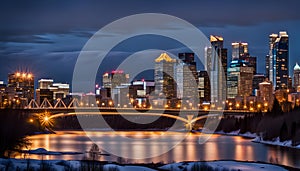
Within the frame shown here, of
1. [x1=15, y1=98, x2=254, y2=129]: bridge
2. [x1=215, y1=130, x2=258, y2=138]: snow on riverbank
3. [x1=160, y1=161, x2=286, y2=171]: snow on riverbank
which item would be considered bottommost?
[x1=215, y1=130, x2=258, y2=138]: snow on riverbank

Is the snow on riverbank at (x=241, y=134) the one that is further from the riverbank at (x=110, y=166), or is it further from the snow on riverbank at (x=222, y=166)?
the riverbank at (x=110, y=166)

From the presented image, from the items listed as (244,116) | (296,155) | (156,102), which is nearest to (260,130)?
(244,116)

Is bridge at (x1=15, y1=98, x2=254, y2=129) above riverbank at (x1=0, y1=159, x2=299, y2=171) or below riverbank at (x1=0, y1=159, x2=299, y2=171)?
above

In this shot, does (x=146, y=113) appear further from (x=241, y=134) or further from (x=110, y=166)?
(x=110, y=166)

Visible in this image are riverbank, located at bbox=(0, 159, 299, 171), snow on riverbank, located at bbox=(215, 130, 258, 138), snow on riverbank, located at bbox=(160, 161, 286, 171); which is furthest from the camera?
snow on riverbank, located at bbox=(215, 130, 258, 138)

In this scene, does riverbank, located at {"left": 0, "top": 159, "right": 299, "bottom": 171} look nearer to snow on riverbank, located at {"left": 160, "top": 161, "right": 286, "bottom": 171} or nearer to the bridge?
snow on riverbank, located at {"left": 160, "top": 161, "right": 286, "bottom": 171}

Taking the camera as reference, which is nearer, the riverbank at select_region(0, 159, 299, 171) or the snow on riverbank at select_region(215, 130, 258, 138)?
the riverbank at select_region(0, 159, 299, 171)

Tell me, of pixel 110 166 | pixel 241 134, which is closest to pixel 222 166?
pixel 110 166

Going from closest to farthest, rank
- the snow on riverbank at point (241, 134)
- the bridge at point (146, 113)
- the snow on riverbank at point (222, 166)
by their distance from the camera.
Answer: the snow on riverbank at point (222, 166) < the snow on riverbank at point (241, 134) < the bridge at point (146, 113)

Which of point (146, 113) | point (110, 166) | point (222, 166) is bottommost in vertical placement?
point (222, 166)

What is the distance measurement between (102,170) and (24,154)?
60.7 feet

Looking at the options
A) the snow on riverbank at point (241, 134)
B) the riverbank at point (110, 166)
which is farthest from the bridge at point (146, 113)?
the riverbank at point (110, 166)

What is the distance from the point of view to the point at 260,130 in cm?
8869

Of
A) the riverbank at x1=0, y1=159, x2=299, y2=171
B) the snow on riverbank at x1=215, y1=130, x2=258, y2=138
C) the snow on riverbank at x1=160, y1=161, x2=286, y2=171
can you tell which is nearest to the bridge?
the snow on riverbank at x1=215, y1=130, x2=258, y2=138
